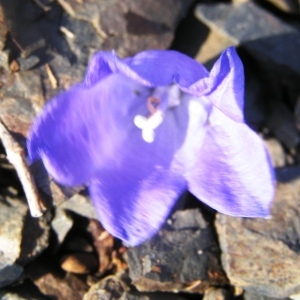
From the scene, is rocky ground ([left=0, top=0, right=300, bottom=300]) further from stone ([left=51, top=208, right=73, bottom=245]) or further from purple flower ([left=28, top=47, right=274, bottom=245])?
purple flower ([left=28, top=47, right=274, bottom=245])

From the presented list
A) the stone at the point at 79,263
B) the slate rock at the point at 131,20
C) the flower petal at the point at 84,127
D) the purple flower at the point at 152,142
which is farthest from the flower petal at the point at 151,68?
the stone at the point at 79,263

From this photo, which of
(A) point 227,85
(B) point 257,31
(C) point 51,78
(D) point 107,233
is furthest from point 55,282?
(B) point 257,31

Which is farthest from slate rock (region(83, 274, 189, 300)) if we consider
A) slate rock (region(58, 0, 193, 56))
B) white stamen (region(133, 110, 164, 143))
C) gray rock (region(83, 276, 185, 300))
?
slate rock (region(58, 0, 193, 56))

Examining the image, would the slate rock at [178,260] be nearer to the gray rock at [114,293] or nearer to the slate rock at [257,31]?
the gray rock at [114,293]

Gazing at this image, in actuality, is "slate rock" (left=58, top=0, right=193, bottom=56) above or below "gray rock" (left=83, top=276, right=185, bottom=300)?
above

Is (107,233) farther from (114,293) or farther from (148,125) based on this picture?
(148,125)

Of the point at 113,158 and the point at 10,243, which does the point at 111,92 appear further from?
the point at 10,243
